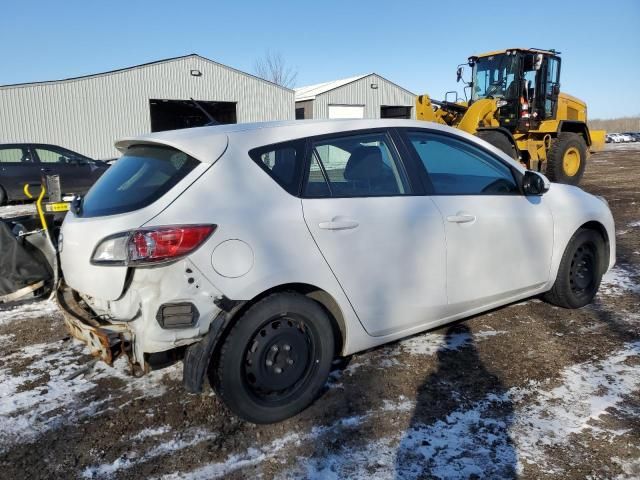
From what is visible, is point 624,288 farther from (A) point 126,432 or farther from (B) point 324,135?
(A) point 126,432

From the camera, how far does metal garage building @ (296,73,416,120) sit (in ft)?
83.3

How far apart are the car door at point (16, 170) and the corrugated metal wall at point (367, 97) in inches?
596

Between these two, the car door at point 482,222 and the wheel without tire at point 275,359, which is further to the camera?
the car door at point 482,222

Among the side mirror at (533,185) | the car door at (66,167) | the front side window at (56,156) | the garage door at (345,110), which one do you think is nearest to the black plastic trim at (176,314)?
the side mirror at (533,185)

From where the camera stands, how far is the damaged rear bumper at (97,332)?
2498 mm

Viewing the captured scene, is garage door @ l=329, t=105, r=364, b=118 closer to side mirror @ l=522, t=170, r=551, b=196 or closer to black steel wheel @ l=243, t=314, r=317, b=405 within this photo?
side mirror @ l=522, t=170, r=551, b=196

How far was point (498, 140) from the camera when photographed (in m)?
10.6

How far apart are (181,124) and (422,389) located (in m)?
31.3

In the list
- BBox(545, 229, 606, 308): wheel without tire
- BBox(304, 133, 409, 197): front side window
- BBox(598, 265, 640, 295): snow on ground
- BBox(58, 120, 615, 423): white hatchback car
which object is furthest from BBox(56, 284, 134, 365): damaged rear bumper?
BBox(598, 265, 640, 295): snow on ground

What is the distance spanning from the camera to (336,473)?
93.0 inches

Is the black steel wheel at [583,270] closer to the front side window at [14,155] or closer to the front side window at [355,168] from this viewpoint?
the front side window at [355,168]

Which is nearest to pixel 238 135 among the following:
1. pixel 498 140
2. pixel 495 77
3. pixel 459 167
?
pixel 459 167

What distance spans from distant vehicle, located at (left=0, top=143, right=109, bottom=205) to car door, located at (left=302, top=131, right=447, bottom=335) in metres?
11.5

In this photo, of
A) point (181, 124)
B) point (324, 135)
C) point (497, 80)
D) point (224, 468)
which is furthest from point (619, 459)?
point (181, 124)
